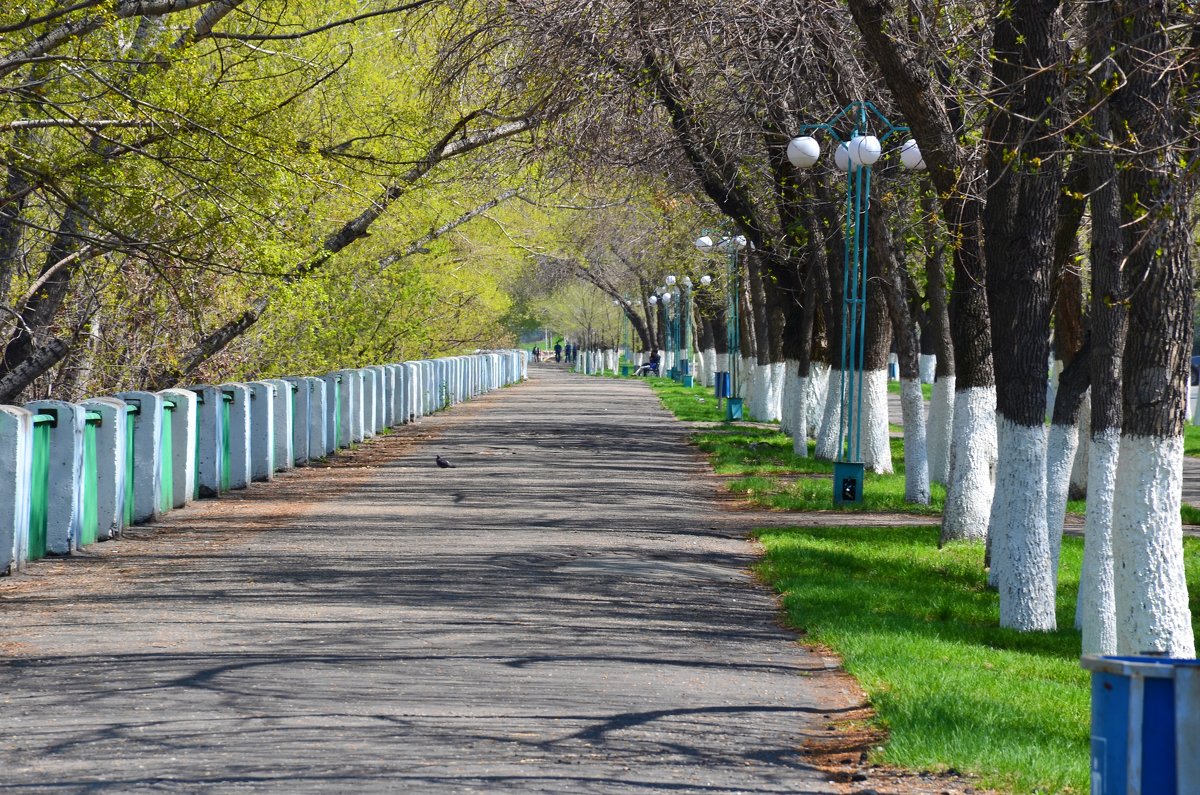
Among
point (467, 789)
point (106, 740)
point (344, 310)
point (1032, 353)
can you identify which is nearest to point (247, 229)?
point (1032, 353)

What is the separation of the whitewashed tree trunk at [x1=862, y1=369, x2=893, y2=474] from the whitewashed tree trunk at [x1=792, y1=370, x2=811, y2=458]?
236 centimetres

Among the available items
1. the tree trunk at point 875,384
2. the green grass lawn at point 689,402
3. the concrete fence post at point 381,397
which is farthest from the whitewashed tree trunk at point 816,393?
the green grass lawn at point 689,402

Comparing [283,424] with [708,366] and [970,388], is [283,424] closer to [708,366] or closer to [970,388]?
[970,388]

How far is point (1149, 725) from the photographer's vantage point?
15.9 feet

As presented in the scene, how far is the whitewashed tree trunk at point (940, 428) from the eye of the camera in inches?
872

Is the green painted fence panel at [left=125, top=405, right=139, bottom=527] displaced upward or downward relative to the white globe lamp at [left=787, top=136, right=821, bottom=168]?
downward

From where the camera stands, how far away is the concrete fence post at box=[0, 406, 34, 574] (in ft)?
38.1

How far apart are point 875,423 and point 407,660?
50.2 feet

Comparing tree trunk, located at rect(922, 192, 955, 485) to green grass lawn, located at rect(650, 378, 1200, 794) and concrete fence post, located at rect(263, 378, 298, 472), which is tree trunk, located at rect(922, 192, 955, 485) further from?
concrete fence post, located at rect(263, 378, 298, 472)

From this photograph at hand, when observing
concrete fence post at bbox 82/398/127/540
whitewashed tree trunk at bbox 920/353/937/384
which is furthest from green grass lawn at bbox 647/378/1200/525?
whitewashed tree trunk at bbox 920/353/937/384

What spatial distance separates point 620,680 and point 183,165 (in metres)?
8.87

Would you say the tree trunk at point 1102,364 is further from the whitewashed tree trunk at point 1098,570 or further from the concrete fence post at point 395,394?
the concrete fence post at point 395,394

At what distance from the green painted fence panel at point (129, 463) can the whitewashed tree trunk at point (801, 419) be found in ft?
42.2

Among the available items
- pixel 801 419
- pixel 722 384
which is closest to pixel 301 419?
pixel 801 419
